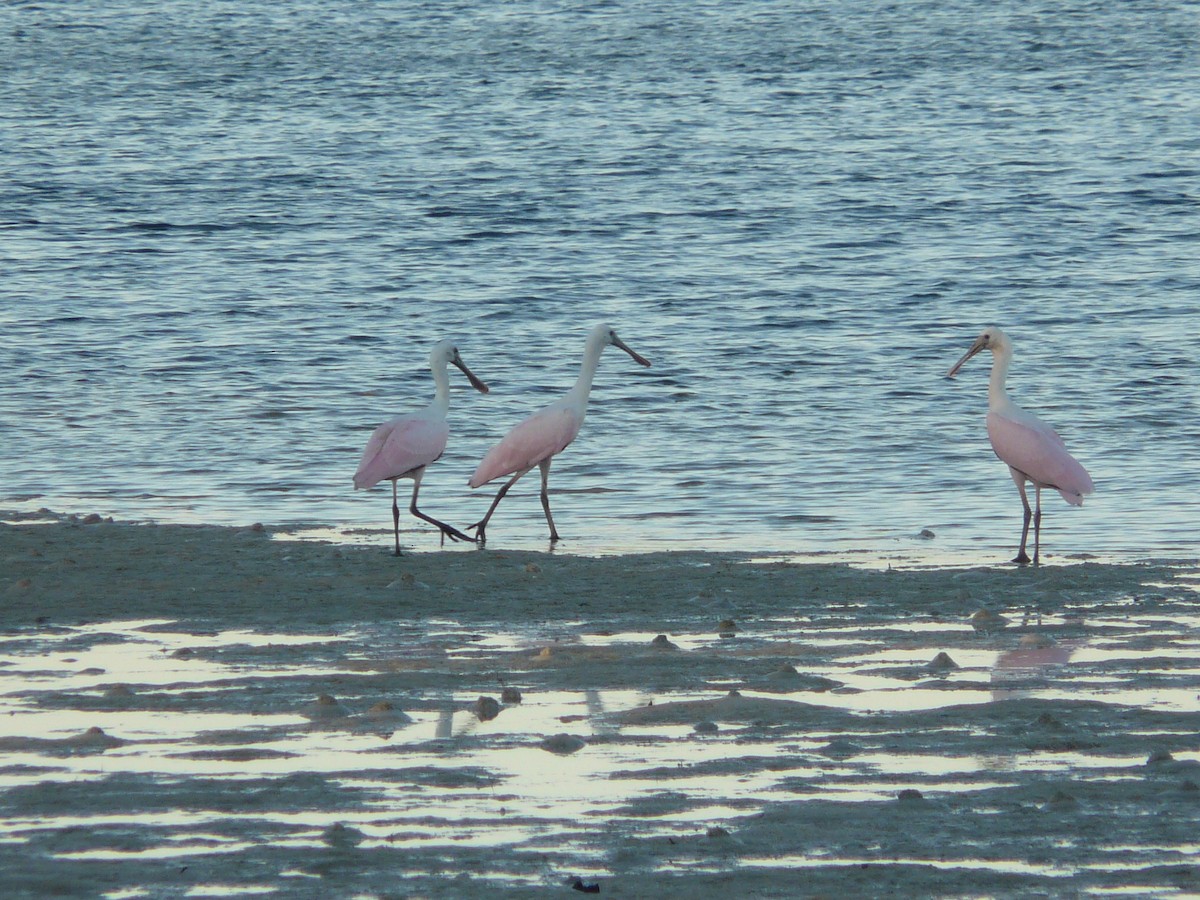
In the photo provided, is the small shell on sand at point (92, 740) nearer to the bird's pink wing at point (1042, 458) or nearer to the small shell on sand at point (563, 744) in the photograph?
the small shell on sand at point (563, 744)

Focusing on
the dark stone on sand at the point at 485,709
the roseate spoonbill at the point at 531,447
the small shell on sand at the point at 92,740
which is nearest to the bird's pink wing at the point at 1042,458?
the roseate spoonbill at the point at 531,447

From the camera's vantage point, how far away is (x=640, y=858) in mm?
5719

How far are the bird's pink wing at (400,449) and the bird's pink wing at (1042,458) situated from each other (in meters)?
3.47

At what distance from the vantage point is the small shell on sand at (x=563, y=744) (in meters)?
6.85

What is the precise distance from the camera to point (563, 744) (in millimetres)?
6871

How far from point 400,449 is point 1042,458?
3871mm

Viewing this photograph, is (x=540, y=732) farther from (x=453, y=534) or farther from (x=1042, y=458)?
(x=1042, y=458)

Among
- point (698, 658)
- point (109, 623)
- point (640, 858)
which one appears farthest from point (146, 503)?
point (640, 858)

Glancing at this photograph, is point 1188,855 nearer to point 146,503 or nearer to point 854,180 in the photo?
point 146,503

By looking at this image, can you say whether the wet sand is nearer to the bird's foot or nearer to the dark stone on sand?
the dark stone on sand

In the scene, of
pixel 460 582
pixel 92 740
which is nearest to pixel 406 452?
pixel 460 582

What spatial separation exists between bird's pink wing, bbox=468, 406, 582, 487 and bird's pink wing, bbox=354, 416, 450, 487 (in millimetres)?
→ 528

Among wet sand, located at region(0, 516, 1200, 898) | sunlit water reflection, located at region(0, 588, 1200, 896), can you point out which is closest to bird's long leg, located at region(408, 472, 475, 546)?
wet sand, located at region(0, 516, 1200, 898)

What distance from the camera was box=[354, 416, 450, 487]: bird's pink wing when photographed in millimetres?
12438
